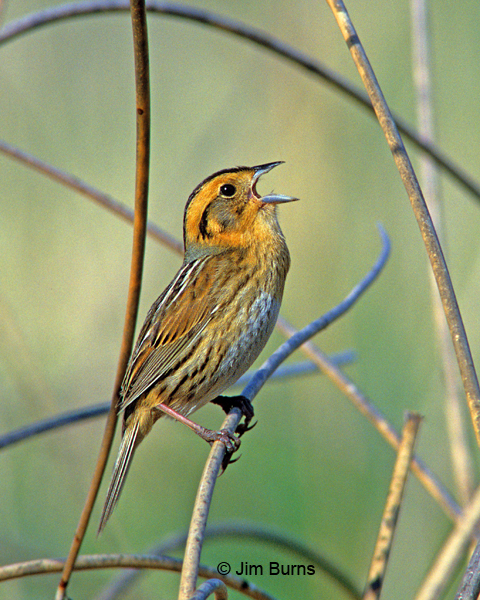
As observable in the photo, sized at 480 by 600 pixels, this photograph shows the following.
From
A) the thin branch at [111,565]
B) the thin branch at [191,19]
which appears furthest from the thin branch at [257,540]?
the thin branch at [191,19]

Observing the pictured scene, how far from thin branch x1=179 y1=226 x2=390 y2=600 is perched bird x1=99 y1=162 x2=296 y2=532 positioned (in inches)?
17.0

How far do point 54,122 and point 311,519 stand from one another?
240 centimetres

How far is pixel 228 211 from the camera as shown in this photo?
2.41m

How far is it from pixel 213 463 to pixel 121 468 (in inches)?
33.4

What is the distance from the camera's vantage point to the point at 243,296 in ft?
7.20

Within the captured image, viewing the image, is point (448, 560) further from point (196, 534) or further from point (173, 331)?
point (173, 331)

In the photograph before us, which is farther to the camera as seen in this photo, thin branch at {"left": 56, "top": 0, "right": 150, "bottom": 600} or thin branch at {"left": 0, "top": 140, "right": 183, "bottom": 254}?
thin branch at {"left": 0, "top": 140, "right": 183, "bottom": 254}

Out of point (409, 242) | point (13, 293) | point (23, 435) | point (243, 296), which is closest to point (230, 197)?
point (243, 296)

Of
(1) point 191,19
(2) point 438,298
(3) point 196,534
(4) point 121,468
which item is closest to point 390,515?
(3) point 196,534

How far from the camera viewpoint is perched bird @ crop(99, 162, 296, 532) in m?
2.16

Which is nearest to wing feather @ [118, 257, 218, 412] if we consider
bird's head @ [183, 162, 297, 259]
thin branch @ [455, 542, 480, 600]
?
bird's head @ [183, 162, 297, 259]

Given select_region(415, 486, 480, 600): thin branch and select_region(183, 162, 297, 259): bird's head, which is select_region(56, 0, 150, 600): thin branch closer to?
select_region(415, 486, 480, 600): thin branch

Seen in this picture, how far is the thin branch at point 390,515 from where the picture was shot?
4.58 ft

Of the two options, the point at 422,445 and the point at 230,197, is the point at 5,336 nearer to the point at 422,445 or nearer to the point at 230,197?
the point at 230,197
